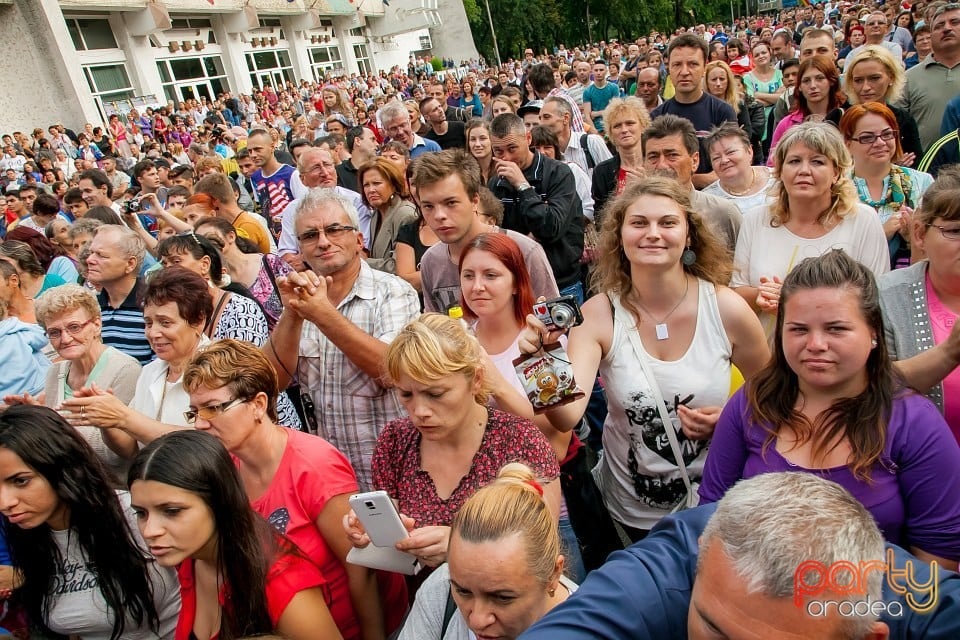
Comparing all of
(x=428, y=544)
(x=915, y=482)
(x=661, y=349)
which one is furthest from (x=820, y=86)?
(x=428, y=544)

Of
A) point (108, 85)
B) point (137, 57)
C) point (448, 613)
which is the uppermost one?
point (137, 57)

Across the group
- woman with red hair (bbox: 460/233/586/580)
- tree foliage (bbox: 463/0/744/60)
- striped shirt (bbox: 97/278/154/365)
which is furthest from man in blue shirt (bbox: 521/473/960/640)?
tree foliage (bbox: 463/0/744/60)

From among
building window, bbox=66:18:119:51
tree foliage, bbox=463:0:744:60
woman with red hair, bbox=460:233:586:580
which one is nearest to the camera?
woman with red hair, bbox=460:233:586:580

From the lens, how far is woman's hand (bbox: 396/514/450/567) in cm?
193

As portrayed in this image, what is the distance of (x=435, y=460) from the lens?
2219mm

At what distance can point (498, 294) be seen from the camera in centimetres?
274

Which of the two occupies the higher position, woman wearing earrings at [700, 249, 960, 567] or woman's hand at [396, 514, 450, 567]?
woman wearing earrings at [700, 249, 960, 567]

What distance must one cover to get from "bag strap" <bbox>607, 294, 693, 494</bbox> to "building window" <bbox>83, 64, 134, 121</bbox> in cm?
2331

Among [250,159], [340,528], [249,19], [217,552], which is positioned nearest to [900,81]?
[340,528]

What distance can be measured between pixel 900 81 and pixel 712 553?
14.5 feet

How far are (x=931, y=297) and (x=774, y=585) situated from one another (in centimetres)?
163

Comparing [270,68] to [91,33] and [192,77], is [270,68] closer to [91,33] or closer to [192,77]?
[192,77]

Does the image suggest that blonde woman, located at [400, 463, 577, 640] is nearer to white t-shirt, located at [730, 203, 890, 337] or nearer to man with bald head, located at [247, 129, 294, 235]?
white t-shirt, located at [730, 203, 890, 337]

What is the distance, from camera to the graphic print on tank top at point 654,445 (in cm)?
235
